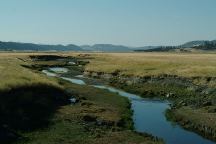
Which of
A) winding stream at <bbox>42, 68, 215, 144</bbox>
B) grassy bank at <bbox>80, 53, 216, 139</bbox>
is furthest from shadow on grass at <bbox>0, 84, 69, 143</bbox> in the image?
grassy bank at <bbox>80, 53, 216, 139</bbox>

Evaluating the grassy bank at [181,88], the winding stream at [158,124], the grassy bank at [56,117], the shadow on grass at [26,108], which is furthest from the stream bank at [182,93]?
the shadow on grass at [26,108]

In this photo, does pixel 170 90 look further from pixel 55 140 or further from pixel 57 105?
pixel 55 140

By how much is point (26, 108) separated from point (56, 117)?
3278 millimetres

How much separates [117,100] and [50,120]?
61.7ft

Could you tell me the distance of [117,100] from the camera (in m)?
58.7

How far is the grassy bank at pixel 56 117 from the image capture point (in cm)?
3540

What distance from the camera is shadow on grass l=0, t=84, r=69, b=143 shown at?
36.8 metres

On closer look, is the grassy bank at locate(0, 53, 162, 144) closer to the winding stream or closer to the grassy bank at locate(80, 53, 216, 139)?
the winding stream

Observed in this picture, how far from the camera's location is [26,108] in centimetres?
4338

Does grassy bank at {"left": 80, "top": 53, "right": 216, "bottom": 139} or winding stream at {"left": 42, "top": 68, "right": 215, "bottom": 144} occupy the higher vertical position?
grassy bank at {"left": 80, "top": 53, "right": 216, "bottom": 139}

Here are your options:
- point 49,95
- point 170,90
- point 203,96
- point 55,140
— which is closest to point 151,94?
point 170,90

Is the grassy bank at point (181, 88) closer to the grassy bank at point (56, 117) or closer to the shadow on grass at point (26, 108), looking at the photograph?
the grassy bank at point (56, 117)

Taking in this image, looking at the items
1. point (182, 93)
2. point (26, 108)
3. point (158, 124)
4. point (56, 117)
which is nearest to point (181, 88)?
point (182, 93)

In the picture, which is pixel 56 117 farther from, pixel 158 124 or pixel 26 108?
pixel 158 124
